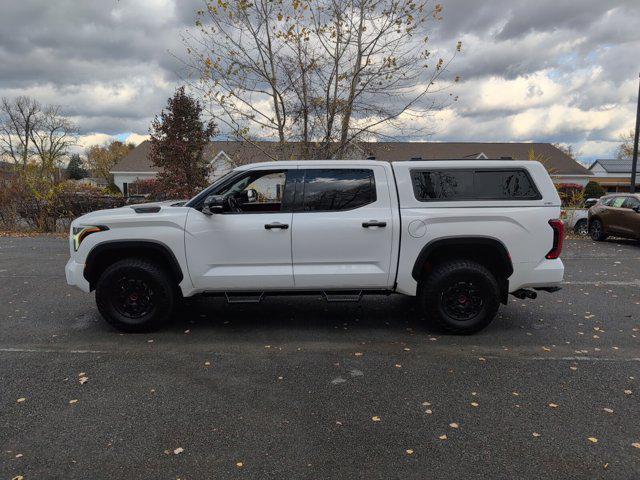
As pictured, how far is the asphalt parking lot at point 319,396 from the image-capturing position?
2805 mm

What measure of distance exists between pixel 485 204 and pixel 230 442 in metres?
3.48

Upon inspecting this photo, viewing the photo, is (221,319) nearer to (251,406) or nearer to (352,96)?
(251,406)

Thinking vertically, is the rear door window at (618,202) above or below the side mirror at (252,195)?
below

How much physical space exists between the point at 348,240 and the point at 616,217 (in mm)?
11710

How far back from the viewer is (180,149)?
→ 1691cm

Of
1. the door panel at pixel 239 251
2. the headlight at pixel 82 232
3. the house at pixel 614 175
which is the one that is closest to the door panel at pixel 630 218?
the door panel at pixel 239 251

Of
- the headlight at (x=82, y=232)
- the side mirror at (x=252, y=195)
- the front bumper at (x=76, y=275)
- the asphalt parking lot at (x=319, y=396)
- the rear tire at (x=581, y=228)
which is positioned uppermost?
the side mirror at (x=252, y=195)

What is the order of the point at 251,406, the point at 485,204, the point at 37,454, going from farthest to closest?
1. the point at 485,204
2. the point at 251,406
3. the point at 37,454

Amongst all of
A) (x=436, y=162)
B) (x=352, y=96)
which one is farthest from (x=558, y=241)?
(x=352, y=96)

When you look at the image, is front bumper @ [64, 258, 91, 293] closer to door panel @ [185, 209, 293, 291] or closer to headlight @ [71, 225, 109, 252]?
headlight @ [71, 225, 109, 252]

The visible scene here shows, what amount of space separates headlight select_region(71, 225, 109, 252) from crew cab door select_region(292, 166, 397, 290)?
2.13 m

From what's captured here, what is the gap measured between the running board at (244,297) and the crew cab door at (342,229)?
0.48 m

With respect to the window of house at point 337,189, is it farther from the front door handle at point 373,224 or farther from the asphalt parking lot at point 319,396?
the asphalt parking lot at point 319,396

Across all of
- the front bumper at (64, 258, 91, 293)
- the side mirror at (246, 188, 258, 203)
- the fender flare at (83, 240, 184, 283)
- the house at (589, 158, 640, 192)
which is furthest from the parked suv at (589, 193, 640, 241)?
the house at (589, 158, 640, 192)
